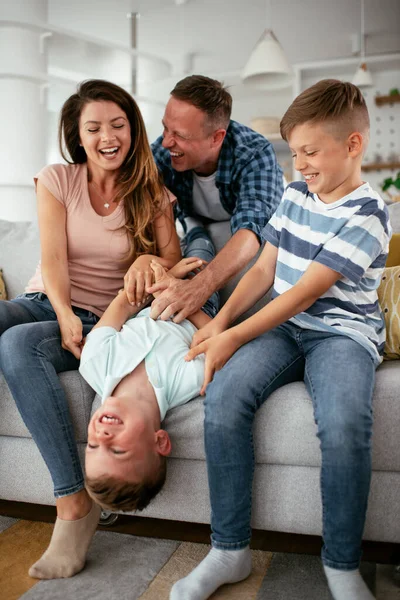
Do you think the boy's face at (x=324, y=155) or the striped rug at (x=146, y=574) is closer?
the striped rug at (x=146, y=574)

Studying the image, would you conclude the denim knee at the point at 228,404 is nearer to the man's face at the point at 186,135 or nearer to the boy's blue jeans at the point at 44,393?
the boy's blue jeans at the point at 44,393

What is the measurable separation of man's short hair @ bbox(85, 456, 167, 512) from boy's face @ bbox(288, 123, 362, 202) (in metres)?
0.79

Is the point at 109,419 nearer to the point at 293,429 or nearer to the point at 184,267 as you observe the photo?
the point at 293,429

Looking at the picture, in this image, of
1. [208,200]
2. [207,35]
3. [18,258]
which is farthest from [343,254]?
[207,35]

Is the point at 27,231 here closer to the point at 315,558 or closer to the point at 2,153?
the point at 315,558

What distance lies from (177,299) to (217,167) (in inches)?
27.7

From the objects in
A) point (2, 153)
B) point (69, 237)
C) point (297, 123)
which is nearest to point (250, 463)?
point (297, 123)

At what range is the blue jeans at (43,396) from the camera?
1.48 meters

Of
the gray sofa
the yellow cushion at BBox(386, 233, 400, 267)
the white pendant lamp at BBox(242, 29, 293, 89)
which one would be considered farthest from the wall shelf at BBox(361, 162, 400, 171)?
the gray sofa

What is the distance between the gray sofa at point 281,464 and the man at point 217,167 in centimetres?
59

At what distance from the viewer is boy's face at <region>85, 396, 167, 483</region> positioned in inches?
51.7

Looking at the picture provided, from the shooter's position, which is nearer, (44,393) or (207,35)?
(44,393)

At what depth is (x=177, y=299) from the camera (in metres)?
1.72

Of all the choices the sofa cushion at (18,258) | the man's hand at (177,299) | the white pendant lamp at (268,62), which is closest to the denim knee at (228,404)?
the man's hand at (177,299)
